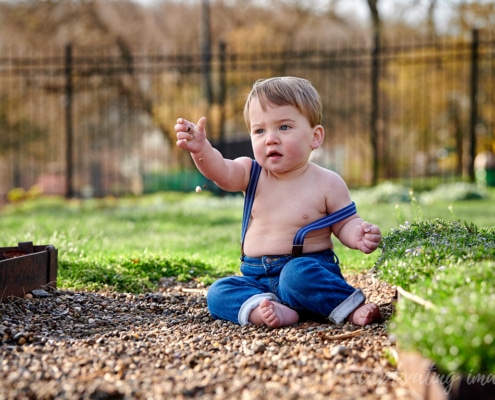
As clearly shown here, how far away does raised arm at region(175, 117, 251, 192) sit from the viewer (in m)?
3.35

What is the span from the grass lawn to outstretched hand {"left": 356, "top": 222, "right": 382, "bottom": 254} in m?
1.16

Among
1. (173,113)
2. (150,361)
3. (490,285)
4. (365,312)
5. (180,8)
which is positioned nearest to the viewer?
(490,285)

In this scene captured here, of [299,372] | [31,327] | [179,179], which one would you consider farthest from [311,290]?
[179,179]

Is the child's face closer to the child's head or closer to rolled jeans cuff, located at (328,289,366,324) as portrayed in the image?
the child's head

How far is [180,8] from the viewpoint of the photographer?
Result: 22.1m

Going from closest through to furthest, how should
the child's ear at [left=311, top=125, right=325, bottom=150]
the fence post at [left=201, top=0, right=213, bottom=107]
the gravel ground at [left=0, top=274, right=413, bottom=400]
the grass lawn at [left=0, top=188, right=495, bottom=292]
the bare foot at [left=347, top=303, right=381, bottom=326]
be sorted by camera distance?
the gravel ground at [left=0, top=274, right=413, bottom=400] < the bare foot at [left=347, top=303, right=381, bottom=326] < the child's ear at [left=311, top=125, right=325, bottom=150] < the grass lawn at [left=0, top=188, right=495, bottom=292] < the fence post at [left=201, top=0, right=213, bottom=107]

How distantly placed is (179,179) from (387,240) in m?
17.2

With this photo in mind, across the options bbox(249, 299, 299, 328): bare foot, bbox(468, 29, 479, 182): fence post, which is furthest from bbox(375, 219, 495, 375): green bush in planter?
bbox(468, 29, 479, 182): fence post

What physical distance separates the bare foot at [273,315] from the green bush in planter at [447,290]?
56cm

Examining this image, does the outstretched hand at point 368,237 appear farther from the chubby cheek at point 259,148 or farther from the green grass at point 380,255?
the chubby cheek at point 259,148

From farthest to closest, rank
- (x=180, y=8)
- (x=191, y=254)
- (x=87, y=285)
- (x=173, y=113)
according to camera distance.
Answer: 1. (x=180, y=8)
2. (x=173, y=113)
3. (x=191, y=254)
4. (x=87, y=285)

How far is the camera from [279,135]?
11.5 feet

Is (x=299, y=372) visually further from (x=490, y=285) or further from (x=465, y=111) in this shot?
(x=465, y=111)

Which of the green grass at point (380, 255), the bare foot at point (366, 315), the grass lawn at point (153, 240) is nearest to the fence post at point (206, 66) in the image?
the green grass at point (380, 255)
